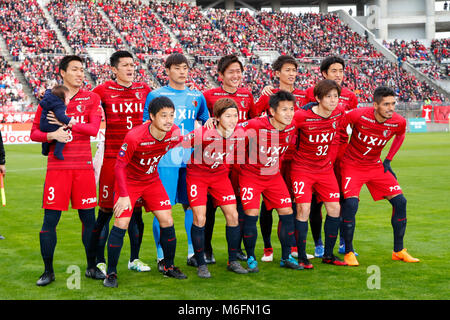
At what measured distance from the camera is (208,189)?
21.3ft

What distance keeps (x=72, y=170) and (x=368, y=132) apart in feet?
12.1

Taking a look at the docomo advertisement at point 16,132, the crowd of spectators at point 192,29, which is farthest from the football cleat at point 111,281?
the crowd of spectators at point 192,29

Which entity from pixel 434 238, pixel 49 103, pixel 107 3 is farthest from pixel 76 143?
pixel 107 3

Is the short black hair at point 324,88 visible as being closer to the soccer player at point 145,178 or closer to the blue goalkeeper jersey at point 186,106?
the blue goalkeeper jersey at point 186,106

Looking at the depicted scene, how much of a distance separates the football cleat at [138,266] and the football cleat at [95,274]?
1.64 feet

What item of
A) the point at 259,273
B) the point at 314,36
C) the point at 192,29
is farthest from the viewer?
the point at 314,36

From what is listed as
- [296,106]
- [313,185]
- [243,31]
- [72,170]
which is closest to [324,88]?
[296,106]

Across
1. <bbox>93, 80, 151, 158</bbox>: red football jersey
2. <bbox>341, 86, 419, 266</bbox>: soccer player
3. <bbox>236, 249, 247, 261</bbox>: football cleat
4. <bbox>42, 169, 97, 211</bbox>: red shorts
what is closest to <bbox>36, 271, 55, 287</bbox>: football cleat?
<bbox>42, 169, 97, 211</bbox>: red shorts

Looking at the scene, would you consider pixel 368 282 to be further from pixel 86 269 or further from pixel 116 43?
pixel 116 43

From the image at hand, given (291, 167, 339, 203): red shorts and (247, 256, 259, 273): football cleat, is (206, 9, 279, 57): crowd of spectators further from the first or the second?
(247, 256, 259, 273): football cleat

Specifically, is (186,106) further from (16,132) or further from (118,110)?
(16,132)

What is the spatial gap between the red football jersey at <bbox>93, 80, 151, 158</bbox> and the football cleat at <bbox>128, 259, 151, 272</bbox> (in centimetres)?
132
